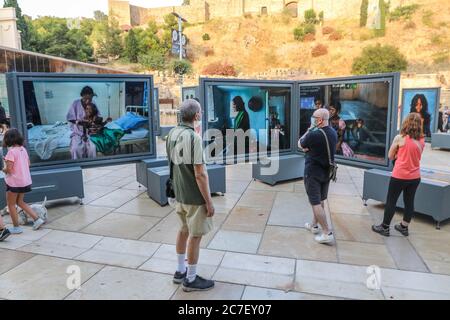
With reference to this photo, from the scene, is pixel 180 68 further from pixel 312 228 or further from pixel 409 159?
pixel 409 159

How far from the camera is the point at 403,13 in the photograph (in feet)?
166

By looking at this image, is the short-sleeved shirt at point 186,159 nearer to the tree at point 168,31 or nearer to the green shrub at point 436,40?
the green shrub at point 436,40

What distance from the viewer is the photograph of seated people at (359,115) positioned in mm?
5535

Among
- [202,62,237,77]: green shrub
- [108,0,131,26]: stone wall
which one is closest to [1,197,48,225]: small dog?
[202,62,237,77]: green shrub

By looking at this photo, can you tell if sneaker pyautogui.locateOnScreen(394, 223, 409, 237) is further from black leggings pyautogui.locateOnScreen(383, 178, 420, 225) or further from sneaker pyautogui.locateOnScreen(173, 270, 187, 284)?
sneaker pyautogui.locateOnScreen(173, 270, 187, 284)

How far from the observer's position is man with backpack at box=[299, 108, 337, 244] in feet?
13.2

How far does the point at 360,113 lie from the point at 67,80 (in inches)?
200

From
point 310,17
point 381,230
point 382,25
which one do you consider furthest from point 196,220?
point 310,17

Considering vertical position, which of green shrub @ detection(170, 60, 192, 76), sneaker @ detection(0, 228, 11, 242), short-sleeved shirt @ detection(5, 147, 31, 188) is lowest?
sneaker @ detection(0, 228, 11, 242)

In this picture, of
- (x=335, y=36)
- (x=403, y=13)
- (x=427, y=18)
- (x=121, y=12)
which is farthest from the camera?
(x=121, y=12)

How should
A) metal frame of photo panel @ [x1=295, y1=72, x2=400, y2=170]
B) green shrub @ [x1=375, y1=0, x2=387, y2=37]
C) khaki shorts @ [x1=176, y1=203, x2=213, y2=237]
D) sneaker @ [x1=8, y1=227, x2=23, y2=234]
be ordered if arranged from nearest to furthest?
khaki shorts @ [x1=176, y1=203, x2=213, y2=237]
sneaker @ [x1=8, y1=227, x2=23, y2=234]
metal frame of photo panel @ [x1=295, y1=72, x2=400, y2=170]
green shrub @ [x1=375, y1=0, x2=387, y2=37]

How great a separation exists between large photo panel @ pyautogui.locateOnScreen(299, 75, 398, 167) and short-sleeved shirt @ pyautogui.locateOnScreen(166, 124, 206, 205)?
3.82 meters
